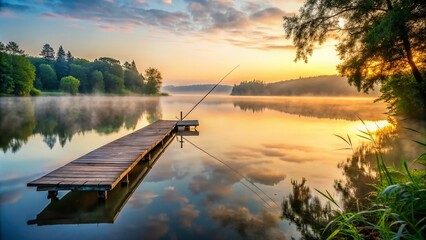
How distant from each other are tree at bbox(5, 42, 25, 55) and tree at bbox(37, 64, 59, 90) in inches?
315

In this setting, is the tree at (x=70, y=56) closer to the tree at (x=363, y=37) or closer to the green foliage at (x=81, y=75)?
the green foliage at (x=81, y=75)

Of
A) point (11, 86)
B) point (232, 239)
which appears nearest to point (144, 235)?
point (232, 239)

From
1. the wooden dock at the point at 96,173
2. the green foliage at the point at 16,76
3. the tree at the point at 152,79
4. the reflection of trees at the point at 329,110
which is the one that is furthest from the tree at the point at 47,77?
the wooden dock at the point at 96,173

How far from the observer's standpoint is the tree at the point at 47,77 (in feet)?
249

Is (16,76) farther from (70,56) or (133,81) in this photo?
(70,56)

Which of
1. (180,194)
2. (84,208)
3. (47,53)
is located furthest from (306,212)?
(47,53)

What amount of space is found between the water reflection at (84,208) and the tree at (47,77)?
83208 mm

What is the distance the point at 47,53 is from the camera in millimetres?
94062

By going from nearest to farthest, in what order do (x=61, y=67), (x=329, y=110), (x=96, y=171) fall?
(x=96, y=171) → (x=329, y=110) → (x=61, y=67)

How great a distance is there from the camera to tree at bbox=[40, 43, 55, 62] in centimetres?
9256

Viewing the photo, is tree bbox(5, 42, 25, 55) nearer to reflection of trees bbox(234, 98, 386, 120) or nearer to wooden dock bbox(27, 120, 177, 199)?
reflection of trees bbox(234, 98, 386, 120)

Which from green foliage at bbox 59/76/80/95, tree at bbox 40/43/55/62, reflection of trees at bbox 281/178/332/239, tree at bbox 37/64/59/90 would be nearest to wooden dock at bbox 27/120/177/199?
reflection of trees at bbox 281/178/332/239

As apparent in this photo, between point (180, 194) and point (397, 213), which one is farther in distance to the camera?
point (180, 194)

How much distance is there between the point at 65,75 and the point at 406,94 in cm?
9232
